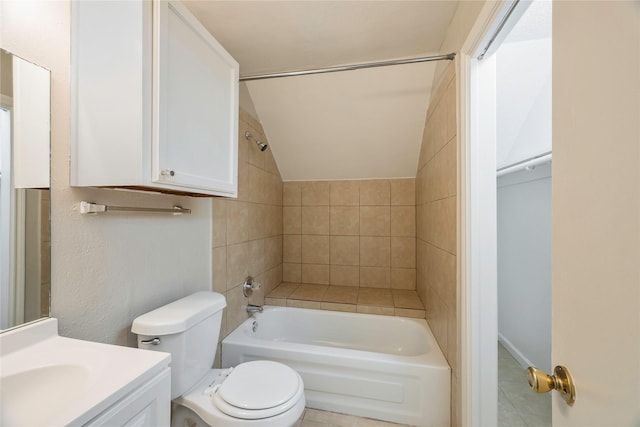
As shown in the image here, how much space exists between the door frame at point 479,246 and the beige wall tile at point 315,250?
1712 millimetres

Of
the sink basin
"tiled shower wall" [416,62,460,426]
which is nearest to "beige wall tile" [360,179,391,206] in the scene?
"tiled shower wall" [416,62,460,426]

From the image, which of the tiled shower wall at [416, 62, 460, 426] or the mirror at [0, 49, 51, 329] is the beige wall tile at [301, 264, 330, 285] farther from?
the mirror at [0, 49, 51, 329]

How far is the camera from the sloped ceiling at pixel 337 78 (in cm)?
132

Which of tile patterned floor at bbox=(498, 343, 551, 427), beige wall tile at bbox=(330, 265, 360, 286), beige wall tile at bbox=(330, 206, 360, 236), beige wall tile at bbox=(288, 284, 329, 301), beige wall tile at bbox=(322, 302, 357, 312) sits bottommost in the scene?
tile patterned floor at bbox=(498, 343, 551, 427)

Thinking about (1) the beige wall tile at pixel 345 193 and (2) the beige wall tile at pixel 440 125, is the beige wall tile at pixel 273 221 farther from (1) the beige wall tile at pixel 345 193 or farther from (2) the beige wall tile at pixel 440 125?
(2) the beige wall tile at pixel 440 125

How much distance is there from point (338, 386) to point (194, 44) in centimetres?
198

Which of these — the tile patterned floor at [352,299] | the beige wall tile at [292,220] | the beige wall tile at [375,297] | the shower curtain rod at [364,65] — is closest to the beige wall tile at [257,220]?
the beige wall tile at [292,220]

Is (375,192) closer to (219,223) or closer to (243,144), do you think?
(243,144)

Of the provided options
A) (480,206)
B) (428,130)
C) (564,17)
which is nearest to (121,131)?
(564,17)

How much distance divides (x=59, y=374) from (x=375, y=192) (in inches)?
98.0

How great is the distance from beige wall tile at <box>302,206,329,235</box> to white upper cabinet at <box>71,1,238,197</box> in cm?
186

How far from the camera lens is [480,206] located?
44.8 inches

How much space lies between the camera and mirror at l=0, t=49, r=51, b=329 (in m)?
0.75

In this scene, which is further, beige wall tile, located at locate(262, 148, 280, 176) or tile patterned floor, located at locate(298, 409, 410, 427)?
beige wall tile, located at locate(262, 148, 280, 176)
